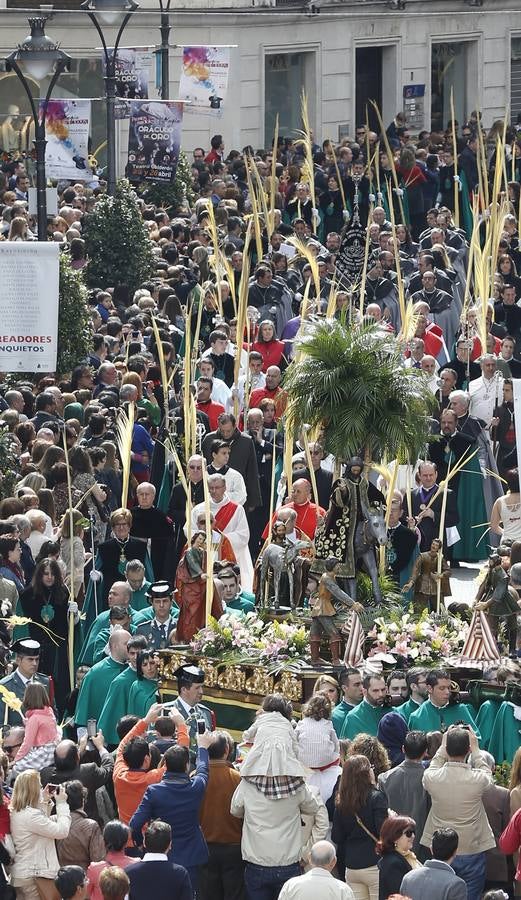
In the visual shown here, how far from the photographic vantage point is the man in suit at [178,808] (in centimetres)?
1238

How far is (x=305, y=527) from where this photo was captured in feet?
57.6

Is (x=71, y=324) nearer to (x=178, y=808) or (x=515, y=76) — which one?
(x=178, y=808)

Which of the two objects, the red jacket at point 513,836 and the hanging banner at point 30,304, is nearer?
the red jacket at point 513,836

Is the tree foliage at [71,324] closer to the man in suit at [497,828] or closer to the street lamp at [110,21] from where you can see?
the street lamp at [110,21]

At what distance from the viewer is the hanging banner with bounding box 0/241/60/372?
1892 centimetres

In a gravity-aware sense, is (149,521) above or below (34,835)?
above

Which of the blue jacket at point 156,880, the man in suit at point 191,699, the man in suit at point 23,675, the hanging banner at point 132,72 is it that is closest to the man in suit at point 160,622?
the man in suit at point 23,675

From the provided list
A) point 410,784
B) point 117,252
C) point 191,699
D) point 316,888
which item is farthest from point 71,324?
point 316,888

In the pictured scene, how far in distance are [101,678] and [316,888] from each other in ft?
14.3

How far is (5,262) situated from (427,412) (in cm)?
422

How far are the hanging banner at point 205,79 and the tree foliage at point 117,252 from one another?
7.96 m

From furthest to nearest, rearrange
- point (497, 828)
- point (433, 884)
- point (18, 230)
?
point (18, 230) → point (497, 828) → point (433, 884)

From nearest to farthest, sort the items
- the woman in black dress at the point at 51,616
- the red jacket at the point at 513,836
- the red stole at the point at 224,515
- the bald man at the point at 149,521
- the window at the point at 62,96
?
the red jacket at the point at 513,836
the woman in black dress at the point at 51,616
the bald man at the point at 149,521
the red stole at the point at 224,515
the window at the point at 62,96

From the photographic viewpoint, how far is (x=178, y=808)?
12.4 m
